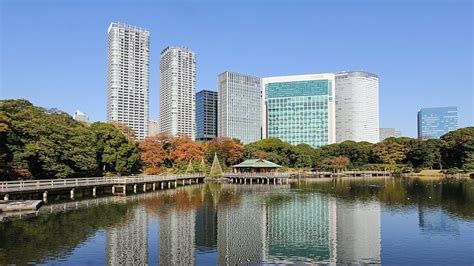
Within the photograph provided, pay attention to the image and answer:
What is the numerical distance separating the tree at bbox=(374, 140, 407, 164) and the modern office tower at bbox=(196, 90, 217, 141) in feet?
307

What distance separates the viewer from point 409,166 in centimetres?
9931

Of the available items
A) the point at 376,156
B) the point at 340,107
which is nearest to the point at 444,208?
the point at 376,156

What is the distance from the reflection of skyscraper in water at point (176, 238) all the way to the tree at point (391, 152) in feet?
258

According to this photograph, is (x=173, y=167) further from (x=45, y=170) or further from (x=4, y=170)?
(x=4, y=170)

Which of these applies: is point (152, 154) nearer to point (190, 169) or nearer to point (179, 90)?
point (190, 169)

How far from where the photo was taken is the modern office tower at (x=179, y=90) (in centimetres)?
17200

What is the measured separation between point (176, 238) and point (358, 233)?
437 inches

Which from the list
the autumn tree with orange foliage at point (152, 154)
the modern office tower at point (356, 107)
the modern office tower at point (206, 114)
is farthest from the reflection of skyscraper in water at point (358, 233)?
the modern office tower at point (356, 107)

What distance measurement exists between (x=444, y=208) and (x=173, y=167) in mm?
A: 52534

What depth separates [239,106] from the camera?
174375 mm

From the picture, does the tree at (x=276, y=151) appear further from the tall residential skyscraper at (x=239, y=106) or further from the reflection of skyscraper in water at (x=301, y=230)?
the tall residential skyscraper at (x=239, y=106)

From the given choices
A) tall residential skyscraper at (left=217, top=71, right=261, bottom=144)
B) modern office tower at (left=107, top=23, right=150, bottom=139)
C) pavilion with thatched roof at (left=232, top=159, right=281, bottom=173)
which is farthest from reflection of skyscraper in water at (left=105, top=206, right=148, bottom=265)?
tall residential skyscraper at (left=217, top=71, right=261, bottom=144)

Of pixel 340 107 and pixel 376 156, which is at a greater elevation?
pixel 340 107

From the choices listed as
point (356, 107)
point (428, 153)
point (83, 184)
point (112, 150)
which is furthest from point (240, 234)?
point (356, 107)
